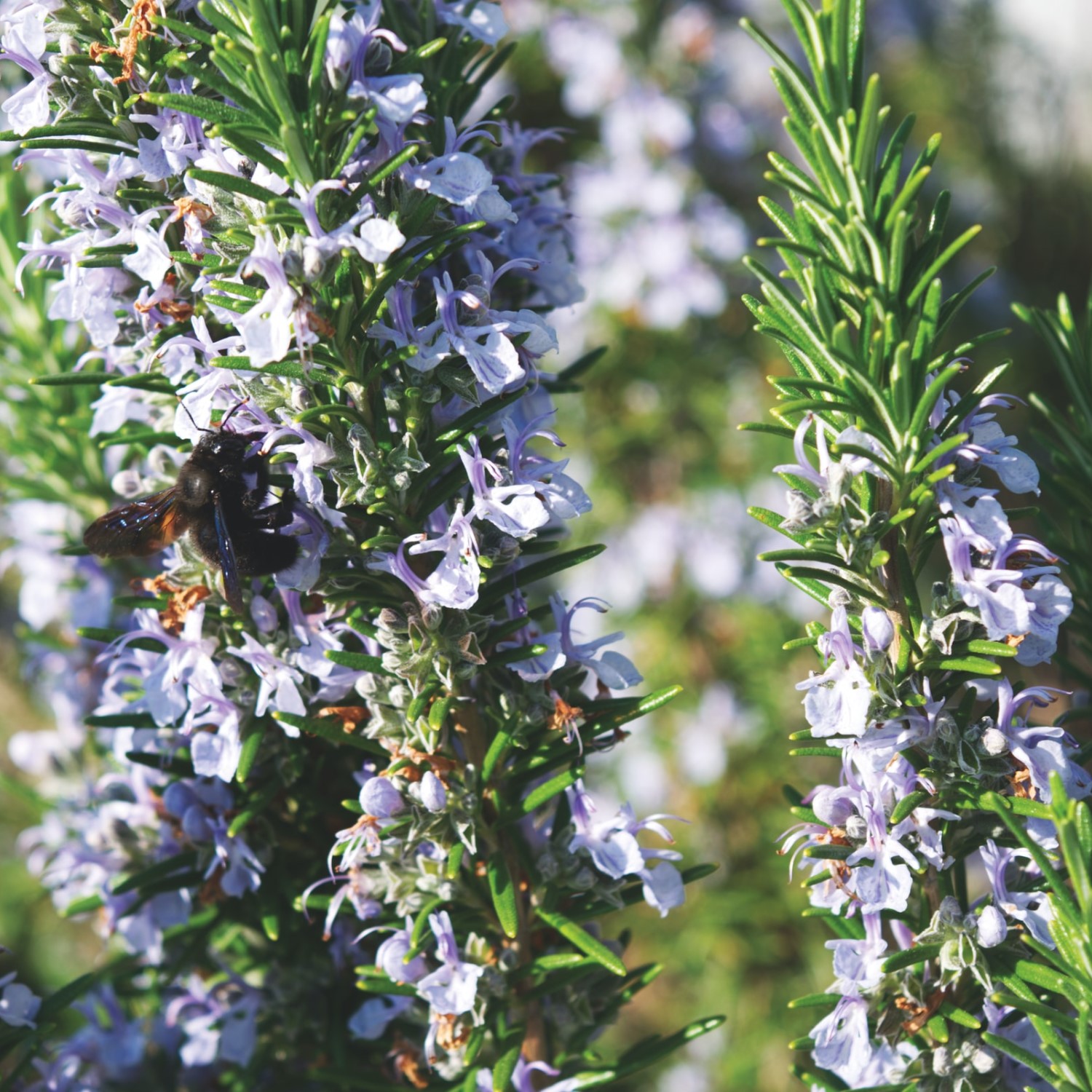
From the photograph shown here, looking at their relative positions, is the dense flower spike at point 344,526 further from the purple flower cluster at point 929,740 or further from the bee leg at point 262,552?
the purple flower cluster at point 929,740

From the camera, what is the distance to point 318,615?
2.76 feet

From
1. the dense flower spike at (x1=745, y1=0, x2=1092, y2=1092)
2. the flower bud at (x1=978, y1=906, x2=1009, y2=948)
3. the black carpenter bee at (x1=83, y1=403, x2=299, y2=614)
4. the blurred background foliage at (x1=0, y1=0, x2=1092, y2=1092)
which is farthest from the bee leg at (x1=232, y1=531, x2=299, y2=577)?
the blurred background foliage at (x1=0, y1=0, x2=1092, y2=1092)

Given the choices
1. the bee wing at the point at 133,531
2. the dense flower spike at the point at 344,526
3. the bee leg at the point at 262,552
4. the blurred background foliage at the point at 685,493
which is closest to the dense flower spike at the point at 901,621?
the dense flower spike at the point at 344,526

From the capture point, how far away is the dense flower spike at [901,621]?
0.69m

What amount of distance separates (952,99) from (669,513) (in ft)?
8.66

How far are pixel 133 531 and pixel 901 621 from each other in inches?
25.9

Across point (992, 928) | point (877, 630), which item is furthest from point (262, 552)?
point (992, 928)

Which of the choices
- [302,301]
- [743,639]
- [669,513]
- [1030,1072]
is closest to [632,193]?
[669,513]

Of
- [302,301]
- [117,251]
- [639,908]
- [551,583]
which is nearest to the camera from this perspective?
[302,301]

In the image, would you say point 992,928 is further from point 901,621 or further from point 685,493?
point 685,493

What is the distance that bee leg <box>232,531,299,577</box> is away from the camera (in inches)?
30.8

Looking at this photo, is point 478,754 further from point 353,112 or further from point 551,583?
point 551,583

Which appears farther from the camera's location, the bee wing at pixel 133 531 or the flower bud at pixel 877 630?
the bee wing at pixel 133 531

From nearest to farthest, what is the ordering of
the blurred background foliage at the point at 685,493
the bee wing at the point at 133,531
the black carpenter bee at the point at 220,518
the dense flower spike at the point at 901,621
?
1. the dense flower spike at the point at 901,621
2. the black carpenter bee at the point at 220,518
3. the bee wing at the point at 133,531
4. the blurred background foliage at the point at 685,493
